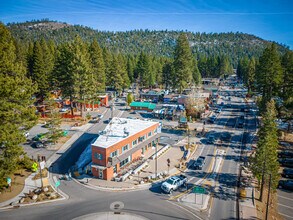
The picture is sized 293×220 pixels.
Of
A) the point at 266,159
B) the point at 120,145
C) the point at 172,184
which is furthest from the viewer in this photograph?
the point at 120,145

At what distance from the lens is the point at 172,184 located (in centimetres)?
2805

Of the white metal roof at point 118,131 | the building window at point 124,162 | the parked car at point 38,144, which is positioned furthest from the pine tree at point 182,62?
the parked car at point 38,144

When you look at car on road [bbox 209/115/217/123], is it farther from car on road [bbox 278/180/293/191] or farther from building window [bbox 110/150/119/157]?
building window [bbox 110/150/119/157]

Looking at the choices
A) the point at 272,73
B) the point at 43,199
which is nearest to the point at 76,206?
the point at 43,199

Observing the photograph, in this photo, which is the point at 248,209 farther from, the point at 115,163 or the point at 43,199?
the point at 43,199

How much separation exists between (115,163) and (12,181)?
1324 centimetres

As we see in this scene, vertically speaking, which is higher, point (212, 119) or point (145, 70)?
point (145, 70)

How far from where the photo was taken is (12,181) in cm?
2973

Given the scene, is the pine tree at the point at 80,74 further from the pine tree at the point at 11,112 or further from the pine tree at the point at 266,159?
the pine tree at the point at 266,159

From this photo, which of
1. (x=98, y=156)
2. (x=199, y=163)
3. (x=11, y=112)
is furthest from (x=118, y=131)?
(x=11, y=112)

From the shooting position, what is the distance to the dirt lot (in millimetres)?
26547

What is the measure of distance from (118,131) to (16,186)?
1565 cm

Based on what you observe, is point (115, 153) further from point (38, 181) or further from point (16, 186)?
point (16, 186)

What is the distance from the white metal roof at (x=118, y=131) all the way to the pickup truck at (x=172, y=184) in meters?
9.18
